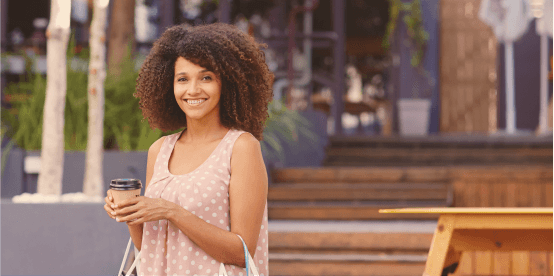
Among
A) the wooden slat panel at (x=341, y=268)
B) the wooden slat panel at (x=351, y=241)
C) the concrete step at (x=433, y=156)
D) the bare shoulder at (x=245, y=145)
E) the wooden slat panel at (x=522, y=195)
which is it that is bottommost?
the wooden slat panel at (x=341, y=268)

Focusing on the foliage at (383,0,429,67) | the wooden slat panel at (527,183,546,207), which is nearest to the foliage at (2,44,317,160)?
the wooden slat panel at (527,183,546,207)

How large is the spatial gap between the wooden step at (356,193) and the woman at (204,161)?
2432 millimetres

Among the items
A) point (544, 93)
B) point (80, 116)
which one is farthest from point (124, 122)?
point (544, 93)

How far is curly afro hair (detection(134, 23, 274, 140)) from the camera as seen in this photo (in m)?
1.24

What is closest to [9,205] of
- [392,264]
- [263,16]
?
[392,264]

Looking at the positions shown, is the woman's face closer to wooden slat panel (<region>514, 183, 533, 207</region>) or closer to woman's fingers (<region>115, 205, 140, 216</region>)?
woman's fingers (<region>115, 205, 140, 216</region>)

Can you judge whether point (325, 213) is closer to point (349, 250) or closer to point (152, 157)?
point (349, 250)

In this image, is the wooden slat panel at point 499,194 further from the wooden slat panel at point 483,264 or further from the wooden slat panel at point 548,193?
the wooden slat panel at point 483,264

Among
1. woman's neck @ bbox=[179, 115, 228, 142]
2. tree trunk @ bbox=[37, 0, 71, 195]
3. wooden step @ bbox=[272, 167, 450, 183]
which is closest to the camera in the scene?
woman's neck @ bbox=[179, 115, 228, 142]

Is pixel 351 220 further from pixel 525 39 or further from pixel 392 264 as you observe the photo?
pixel 525 39

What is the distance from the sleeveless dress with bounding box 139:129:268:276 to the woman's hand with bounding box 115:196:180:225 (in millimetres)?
91

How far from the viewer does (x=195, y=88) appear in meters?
1.24

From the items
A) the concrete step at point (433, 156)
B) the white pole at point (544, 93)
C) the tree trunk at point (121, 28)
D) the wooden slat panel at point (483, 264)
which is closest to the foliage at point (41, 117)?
the tree trunk at point (121, 28)

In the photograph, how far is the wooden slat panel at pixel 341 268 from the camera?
2.84 metres
